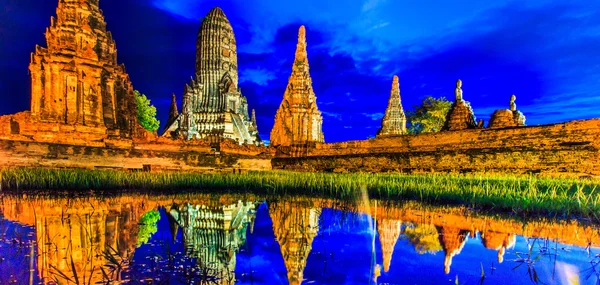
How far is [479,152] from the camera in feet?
43.7

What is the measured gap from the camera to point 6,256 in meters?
2.56

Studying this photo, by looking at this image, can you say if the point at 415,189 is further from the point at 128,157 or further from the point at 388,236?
the point at 128,157

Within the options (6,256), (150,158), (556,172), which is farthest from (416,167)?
(6,256)

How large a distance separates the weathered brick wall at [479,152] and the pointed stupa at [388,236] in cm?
962

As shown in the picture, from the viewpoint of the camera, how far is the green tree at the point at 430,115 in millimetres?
30688

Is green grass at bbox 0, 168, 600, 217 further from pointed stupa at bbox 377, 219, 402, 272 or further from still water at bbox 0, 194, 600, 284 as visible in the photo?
pointed stupa at bbox 377, 219, 402, 272

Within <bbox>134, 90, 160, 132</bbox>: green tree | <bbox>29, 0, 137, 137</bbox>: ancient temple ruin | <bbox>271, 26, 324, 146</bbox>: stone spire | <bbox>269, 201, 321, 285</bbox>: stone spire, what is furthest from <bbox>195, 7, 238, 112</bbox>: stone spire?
<bbox>269, 201, 321, 285</bbox>: stone spire

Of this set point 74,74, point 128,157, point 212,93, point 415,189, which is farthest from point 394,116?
point 415,189

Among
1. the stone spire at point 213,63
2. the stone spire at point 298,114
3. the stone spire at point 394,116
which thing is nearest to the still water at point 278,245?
the stone spire at point 298,114

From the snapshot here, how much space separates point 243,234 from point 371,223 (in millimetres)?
1523

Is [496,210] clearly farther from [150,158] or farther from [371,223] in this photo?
[150,158]

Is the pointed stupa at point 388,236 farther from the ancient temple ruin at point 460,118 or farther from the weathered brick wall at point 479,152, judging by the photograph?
the ancient temple ruin at point 460,118

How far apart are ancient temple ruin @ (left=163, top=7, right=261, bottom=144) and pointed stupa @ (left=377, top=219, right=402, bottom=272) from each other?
32907 mm

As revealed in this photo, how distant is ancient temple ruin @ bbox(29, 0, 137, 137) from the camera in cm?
1441
